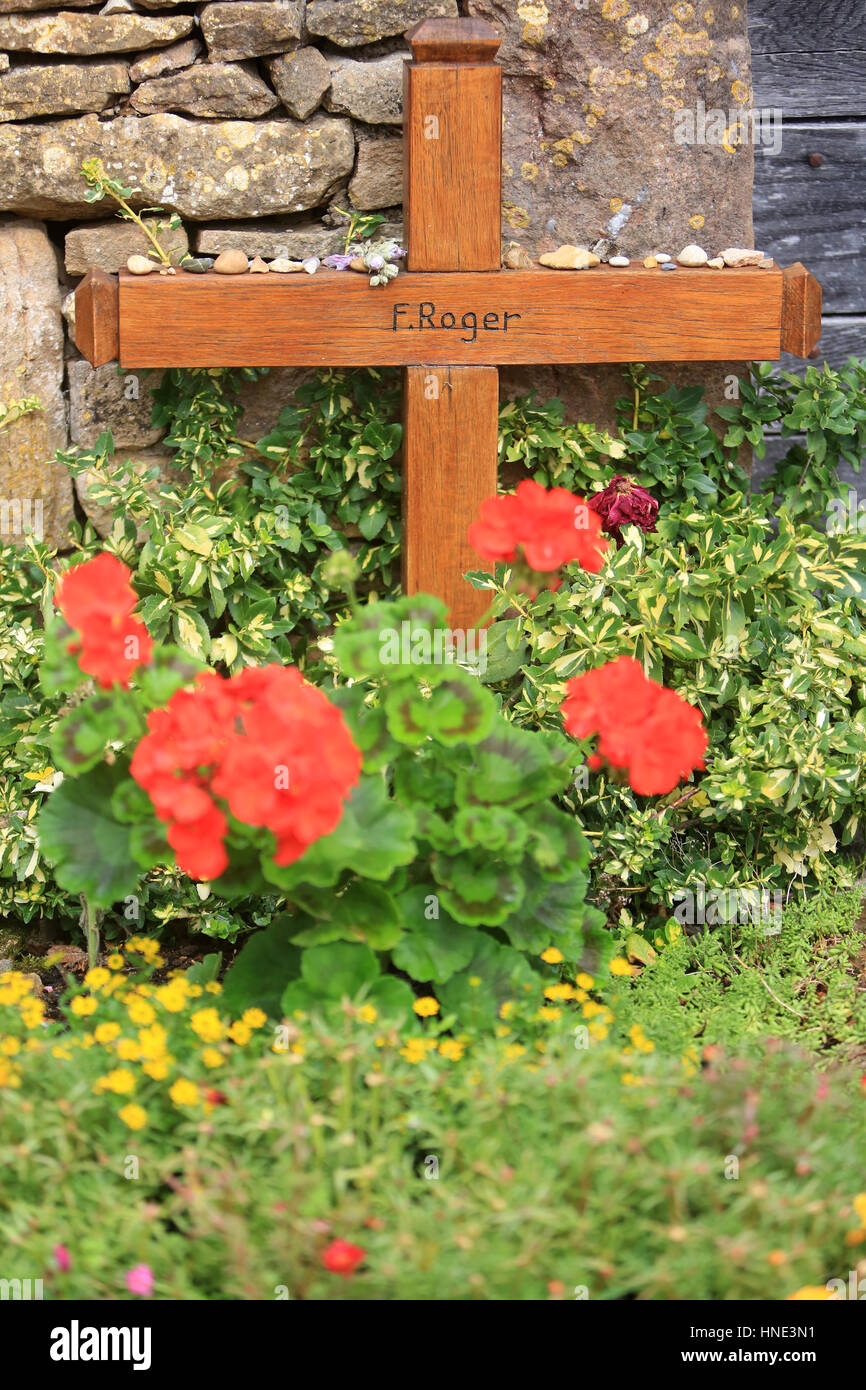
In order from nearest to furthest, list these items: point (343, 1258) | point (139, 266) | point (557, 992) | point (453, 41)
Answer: point (343, 1258) < point (557, 992) < point (453, 41) < point (139, 266)

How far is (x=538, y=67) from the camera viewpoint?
8.41 feet

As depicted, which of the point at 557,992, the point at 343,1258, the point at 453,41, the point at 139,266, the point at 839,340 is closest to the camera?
the point at 343,1258

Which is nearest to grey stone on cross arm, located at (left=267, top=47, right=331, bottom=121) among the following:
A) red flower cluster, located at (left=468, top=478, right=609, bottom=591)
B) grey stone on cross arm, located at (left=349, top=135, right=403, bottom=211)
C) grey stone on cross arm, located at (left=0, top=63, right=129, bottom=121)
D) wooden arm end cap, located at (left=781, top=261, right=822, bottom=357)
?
grey stone on cross arm, located at (left=349, top=135, right=403, bottom=211)

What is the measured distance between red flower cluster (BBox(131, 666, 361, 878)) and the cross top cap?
55.1 inches

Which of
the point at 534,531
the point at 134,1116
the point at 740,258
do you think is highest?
the point at 740,258

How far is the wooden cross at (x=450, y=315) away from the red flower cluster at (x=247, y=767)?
3.37 ft

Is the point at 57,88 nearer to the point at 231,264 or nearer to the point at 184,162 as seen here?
the point at 184,162

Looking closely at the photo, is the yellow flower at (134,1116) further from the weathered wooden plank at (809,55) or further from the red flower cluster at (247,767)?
the weathered wooden plank at (809,55)

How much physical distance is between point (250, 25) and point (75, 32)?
334 mm

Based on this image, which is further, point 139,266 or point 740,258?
point 740,258

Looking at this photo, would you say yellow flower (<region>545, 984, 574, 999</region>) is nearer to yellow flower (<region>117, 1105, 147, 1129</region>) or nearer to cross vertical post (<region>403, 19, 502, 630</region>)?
yellow flower (<region>117, 1105, 147, 1129</region>)

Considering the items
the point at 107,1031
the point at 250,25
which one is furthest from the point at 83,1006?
the point at 250,25

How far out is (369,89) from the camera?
8.21ft

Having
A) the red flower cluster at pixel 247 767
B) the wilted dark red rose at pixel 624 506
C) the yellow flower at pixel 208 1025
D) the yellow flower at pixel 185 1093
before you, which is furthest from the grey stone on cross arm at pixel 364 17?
the yellow flower at pixel 185 1093
